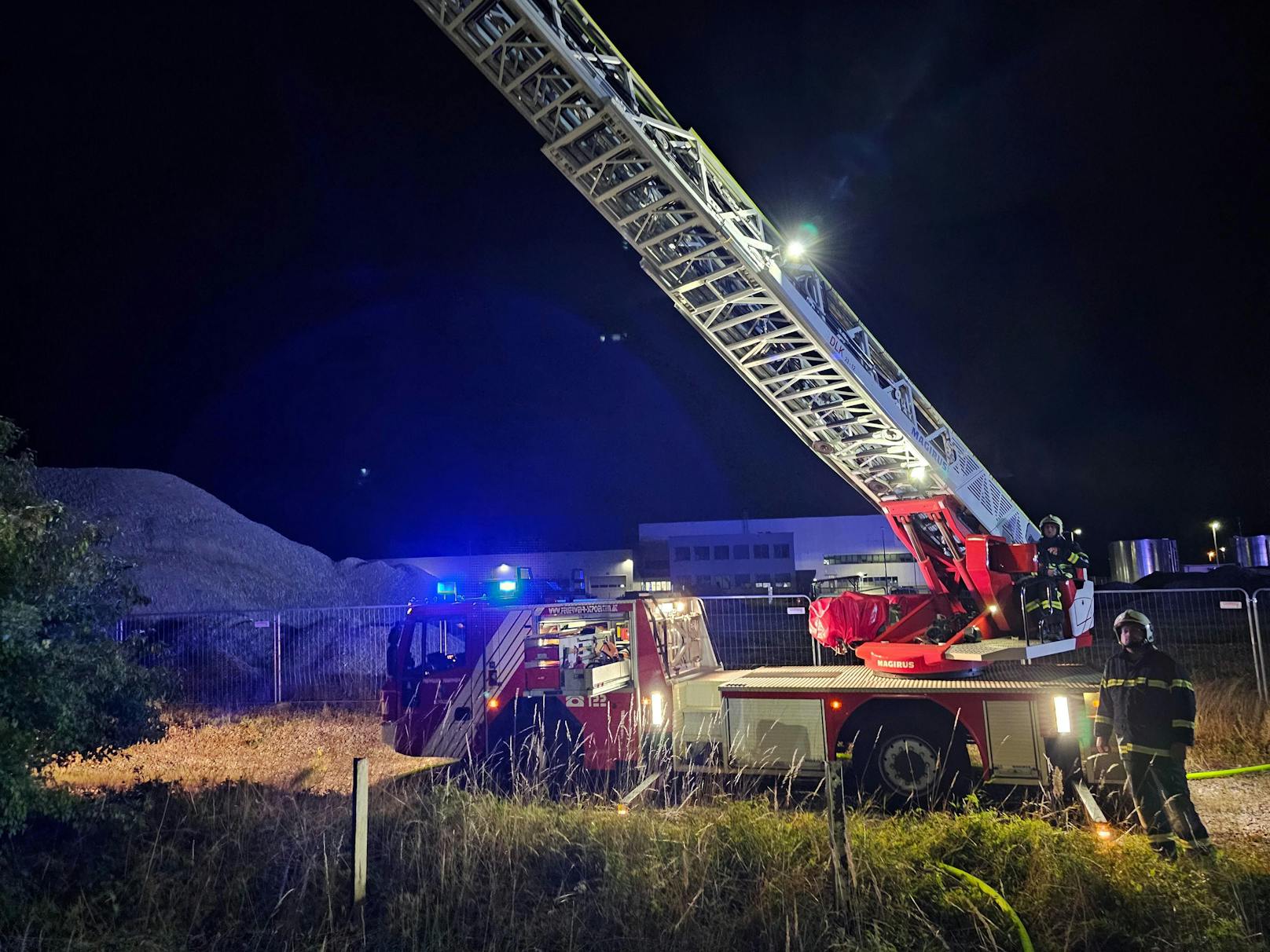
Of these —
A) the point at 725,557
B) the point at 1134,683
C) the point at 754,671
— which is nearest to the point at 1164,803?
the point at 1134,683

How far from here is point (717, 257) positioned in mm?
7562

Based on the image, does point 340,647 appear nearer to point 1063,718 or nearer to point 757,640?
point 757,640

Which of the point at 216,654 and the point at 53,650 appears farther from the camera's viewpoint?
the point at 216,654

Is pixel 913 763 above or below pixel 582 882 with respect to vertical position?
above

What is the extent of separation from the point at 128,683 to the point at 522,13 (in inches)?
232

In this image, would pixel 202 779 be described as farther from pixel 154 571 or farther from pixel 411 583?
pixel 411 583

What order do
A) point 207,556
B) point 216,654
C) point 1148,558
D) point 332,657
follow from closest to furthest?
point 216,654
point 332,657
point 207,556
point 1148,558

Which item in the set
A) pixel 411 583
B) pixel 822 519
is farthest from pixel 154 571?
pixel 822 519

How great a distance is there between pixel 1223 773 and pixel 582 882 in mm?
6483

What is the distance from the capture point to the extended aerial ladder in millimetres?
6922

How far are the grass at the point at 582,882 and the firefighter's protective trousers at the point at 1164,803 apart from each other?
0.78 ft

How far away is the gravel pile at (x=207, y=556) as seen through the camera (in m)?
Result: 21.5

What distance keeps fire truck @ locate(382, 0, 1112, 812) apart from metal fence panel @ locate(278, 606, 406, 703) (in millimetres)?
5832

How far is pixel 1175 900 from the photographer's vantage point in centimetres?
456
